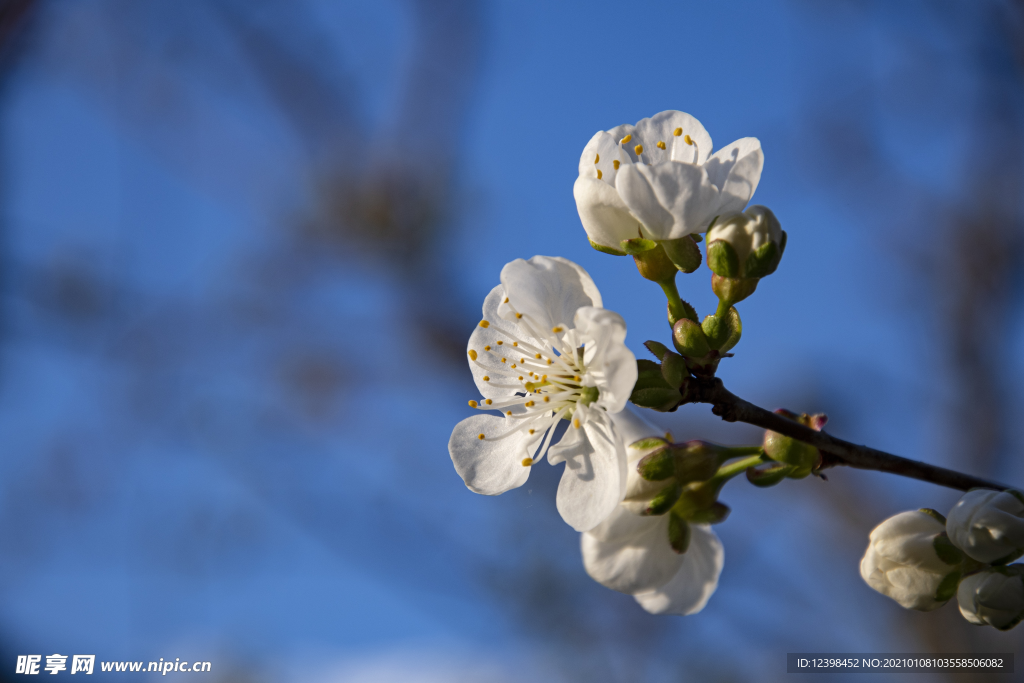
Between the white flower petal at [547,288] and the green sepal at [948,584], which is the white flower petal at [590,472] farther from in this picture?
the green sepal at [948,584]

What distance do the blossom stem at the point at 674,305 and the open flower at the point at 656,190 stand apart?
0.20 ft

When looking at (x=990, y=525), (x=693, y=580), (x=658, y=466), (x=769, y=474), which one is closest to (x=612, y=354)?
(x=658, y=466)

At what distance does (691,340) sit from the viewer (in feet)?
2.81

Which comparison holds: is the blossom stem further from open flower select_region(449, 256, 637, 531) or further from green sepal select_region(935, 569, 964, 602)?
green sepal select_region(935, 569, 964, 602)

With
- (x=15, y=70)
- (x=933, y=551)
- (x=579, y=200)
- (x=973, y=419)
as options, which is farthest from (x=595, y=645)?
(x=15, y=70)

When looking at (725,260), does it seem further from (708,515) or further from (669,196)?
(708,515)

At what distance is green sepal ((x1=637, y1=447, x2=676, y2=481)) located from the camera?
36.5 inches

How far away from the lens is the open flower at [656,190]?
90 cm

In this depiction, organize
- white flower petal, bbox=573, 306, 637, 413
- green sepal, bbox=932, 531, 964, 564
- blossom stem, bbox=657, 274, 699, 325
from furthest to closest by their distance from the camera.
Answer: green sepal, bbox=932, 531, 964, 564
blossom stem, bbox=657, 274, 699, 325
white flower petal, bbox=573, 306, 637, 413

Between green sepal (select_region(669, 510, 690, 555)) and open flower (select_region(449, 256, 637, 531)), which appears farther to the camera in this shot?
green sepal (select_region(669, 510, 690, 555))

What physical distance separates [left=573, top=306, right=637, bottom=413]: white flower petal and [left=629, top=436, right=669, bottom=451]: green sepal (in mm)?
99

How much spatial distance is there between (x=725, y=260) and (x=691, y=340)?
0.40 feet

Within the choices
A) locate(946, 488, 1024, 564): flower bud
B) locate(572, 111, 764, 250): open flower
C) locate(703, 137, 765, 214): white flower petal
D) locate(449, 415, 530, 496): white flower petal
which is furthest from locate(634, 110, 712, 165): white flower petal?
locate(946, 488, 1024, 564): flower bud

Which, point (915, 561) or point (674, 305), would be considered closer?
point (674, 305)
